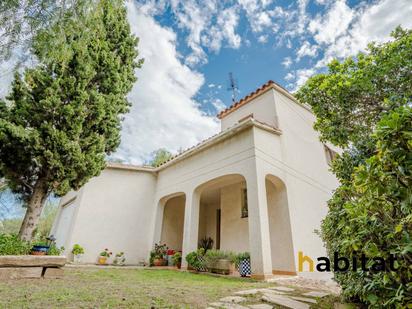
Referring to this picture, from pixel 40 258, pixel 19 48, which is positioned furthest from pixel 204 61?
pixel 40 258

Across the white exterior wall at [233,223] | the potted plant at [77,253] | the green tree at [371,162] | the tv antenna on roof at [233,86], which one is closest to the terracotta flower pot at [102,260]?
the potted plant at [77,253]

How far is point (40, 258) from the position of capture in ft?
17.1

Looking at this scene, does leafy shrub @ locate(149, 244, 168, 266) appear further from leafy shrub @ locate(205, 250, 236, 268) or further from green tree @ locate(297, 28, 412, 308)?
green tree @ locate(297, 28, 412, 308)

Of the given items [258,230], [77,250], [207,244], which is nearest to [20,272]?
[77,250]

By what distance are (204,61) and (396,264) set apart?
11.2 m

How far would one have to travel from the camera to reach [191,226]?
8922mm

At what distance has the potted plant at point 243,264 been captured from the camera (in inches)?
270

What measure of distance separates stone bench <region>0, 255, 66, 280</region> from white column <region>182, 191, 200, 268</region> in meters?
4.31

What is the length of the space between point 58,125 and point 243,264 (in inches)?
280

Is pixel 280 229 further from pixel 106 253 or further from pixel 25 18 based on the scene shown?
pixel 25 18

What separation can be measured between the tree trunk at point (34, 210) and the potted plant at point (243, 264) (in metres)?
6.24

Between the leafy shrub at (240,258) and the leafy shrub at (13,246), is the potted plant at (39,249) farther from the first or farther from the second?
the leafy shrub at (240,258)

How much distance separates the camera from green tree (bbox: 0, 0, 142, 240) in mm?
6535

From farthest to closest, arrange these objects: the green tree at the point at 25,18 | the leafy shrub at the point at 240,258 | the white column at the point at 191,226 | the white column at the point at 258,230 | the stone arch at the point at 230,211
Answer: the stone arch at the point at 230,211 < the white column at the point at 191,226 < the leafy shrub at the point at 240,258 < the white column at the point at 258,230 < the green tree at the point at 25,18
